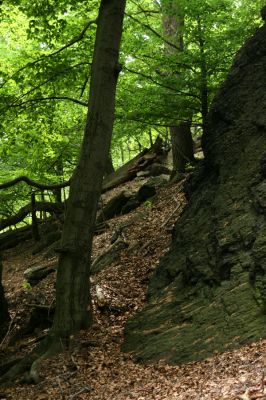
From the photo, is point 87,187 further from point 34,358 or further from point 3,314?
point 3,314

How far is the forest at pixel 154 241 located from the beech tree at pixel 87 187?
2 cm

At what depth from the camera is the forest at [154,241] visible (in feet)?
20.9

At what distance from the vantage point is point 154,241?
11.1 meters

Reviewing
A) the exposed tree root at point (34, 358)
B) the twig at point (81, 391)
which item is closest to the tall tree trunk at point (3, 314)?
the exposed tree root at point (34, 358)

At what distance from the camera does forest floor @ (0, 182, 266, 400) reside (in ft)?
16.7

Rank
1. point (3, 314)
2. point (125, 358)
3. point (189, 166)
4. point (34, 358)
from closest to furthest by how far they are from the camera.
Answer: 1. point (125, 358)
2. point (34, 358)
3. point (3, 314)
4. point (189, 166)

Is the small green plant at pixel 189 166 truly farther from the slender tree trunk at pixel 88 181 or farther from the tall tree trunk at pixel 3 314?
the tall tree trunk at pixel 3 314

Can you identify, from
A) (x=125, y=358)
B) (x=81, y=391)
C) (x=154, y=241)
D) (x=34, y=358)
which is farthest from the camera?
(x=154, y=241)

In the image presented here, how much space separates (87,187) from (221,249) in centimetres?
272

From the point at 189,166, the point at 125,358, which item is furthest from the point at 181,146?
the point at 125,358

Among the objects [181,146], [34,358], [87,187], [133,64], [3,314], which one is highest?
[133,64]

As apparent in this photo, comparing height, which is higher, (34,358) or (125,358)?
(34,358)

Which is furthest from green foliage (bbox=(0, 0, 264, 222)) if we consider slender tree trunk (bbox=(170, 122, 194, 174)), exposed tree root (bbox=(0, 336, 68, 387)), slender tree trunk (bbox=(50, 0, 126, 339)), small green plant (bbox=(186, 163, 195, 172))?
exposed tree root (bbox=(0, 336, 68, 387))

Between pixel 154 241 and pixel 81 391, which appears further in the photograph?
pixel 154 241
